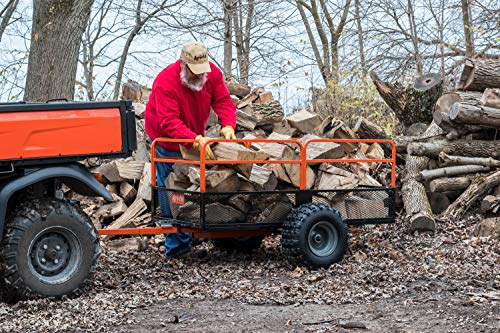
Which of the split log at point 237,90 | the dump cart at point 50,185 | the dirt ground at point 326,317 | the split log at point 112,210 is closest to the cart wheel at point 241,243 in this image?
the split log at point 112,210

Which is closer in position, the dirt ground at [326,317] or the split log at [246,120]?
the dirt ground at [326,317]

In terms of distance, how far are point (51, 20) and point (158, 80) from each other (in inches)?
143

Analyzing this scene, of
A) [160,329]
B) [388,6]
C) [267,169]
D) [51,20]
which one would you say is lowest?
[160,329]

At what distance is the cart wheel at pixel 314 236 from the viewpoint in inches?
287

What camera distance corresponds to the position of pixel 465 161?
9.77 metres

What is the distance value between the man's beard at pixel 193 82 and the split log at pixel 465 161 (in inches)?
139

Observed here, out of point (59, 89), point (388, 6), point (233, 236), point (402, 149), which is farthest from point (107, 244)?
point (388, 6)

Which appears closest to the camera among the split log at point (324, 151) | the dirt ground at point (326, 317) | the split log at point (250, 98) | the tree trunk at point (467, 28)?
the dirt ground at point (326, 317)

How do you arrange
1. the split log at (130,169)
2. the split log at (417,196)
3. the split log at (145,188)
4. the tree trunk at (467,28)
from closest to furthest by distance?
the split log at (417,196)
the split log at (145,188)
the split log at (130,169)
the tree trunk at (467,28)

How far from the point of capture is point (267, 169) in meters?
7.46

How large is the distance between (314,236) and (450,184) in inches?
110

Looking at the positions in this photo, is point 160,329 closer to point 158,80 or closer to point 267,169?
point 267,169

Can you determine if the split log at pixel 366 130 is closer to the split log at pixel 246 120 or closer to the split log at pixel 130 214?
the split log at pixel 246 120

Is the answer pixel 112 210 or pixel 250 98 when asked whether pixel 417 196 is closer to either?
pixel 250 98
